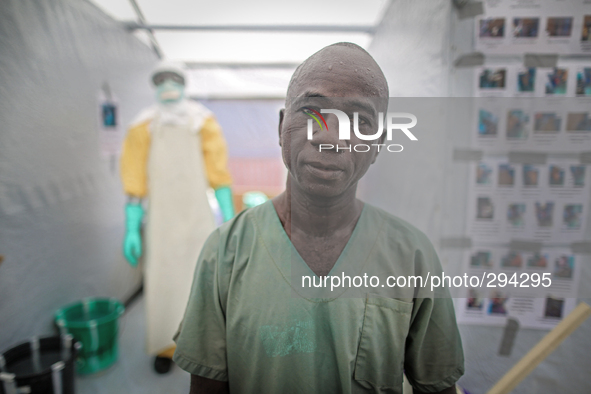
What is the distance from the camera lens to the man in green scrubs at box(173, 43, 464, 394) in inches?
23.3

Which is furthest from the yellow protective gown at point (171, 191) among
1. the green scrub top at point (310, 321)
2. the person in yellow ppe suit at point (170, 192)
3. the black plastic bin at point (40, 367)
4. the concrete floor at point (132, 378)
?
the green scrub top at point (310, 321)

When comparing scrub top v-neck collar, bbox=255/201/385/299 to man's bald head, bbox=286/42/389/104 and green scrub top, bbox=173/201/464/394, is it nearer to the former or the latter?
green scrub top, bbox=173/201/464/394

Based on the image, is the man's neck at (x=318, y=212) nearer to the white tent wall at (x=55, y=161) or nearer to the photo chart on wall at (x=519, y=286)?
the photo chart on wall at (x=519, y=286)

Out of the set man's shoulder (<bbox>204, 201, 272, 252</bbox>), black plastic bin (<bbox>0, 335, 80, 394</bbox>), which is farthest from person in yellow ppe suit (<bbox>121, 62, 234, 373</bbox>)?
man's shoulder (<bbox>204, 201, 272, 252</bbox>)

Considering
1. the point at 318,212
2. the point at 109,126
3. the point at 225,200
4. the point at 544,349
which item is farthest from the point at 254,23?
the point at 109,126

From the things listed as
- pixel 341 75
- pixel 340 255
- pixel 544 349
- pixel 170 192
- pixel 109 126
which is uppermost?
pixel 109 126

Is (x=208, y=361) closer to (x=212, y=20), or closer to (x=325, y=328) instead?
(x=325, y=328)

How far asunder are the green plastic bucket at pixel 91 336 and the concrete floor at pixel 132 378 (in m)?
0.05

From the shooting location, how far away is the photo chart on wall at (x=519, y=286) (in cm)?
72

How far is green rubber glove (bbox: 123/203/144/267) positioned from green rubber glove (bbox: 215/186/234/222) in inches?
16.5

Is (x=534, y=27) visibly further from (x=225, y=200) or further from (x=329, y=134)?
(x=225, y=200)

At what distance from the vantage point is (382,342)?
23.5 inches

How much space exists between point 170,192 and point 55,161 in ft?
2.09

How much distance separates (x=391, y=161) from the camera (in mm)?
645
